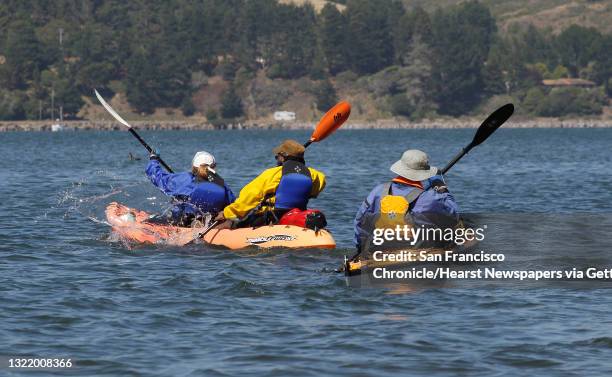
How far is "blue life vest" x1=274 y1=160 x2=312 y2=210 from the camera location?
63.4 ft

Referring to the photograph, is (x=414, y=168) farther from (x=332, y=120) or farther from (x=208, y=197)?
(x=332, y=120)

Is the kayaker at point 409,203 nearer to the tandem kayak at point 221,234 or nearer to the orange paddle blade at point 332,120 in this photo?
the tandem kayak at point 221,234

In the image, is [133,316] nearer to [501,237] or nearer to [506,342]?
[506,342]

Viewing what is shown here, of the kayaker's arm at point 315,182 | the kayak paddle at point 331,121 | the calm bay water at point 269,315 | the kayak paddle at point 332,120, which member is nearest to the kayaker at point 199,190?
the calm bay water at point 269,315

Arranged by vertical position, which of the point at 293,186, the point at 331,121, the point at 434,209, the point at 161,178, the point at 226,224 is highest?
the point at 331,121

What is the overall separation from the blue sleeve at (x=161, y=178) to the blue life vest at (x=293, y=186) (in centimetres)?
207

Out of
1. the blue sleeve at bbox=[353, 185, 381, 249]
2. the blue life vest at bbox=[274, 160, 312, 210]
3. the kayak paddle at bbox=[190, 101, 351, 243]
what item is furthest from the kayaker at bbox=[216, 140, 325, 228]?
the kayak paddle at bbox=[190, 101, 351, 243]

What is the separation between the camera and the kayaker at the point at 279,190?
1936 centimetres

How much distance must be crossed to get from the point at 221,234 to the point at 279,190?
4.96 feet

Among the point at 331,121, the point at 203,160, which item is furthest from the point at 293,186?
the point at 331,121

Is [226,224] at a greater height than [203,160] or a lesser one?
lesser

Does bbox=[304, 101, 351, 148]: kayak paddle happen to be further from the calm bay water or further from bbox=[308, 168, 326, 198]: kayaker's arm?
bbox=[308, 168, 326, 198]: kayaker's arm

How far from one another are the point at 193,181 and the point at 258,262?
2.18 meters

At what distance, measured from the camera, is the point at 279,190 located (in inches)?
768
